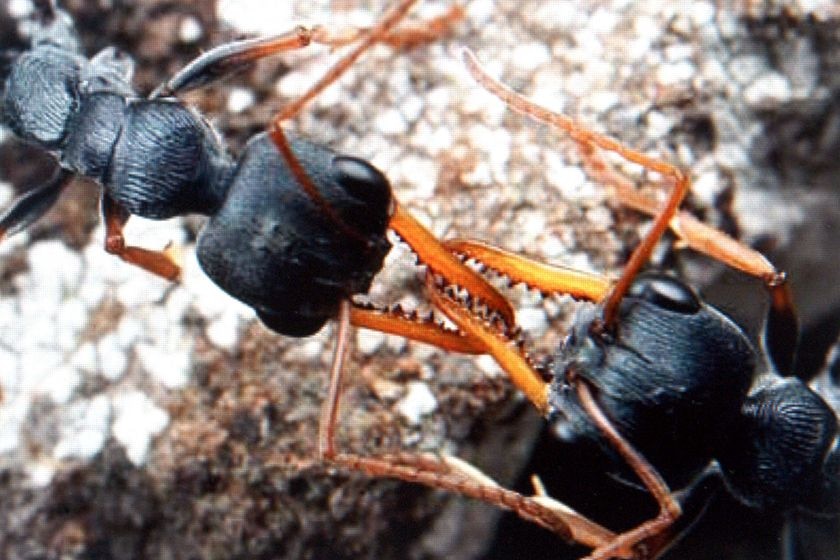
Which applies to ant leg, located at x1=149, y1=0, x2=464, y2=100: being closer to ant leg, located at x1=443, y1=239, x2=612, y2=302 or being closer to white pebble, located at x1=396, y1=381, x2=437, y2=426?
ant leg, located at x1=443, y1=239, x2=612, y2=302

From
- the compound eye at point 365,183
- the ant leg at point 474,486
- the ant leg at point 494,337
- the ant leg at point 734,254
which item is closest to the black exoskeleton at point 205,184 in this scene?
the compound eye at point 365,183

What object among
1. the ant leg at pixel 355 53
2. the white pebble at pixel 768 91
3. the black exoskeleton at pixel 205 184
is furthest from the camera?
the white pebble at pixel 768 91

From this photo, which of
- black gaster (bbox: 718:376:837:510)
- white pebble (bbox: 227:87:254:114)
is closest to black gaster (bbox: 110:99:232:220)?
white pebble (bbox: 227:87:254:114)

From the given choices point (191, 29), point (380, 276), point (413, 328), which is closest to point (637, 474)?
point (413, 328)

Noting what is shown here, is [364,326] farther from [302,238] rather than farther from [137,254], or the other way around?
[137,254]

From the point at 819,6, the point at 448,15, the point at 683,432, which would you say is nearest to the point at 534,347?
the point at 683,432

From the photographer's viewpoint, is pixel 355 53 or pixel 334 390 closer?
pixel 355 53

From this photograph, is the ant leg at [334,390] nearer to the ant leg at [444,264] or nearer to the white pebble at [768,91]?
the ant leg at [444,264]
